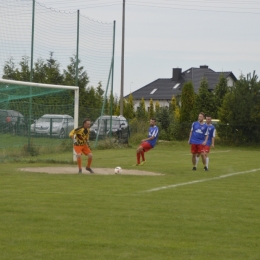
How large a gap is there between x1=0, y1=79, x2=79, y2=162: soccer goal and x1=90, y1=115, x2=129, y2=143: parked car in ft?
26.0

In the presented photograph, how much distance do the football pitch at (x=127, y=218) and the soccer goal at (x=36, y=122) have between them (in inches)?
232

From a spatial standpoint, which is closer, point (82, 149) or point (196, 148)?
point (82, 149)

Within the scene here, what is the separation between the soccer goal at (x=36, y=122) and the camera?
74.4 ft

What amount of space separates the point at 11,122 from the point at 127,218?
45.1 feet

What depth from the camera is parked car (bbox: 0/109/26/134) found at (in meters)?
22.7

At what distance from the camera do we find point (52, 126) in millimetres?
23719

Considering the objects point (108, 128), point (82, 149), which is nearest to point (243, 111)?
point (108, 128)

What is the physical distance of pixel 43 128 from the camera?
23.8 metres

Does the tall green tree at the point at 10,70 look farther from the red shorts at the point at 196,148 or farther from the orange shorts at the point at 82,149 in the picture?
the red shorts at the point at 196,148

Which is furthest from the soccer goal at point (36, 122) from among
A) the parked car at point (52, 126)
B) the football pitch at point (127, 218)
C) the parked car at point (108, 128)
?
the parked car at point (108, 128)

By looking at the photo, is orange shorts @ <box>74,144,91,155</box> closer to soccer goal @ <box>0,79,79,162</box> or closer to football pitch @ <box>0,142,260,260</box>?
football pitch @ <box>0,142,260,260</box>

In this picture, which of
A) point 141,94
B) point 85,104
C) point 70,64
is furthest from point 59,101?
point 141,94

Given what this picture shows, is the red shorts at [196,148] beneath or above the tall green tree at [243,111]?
beneath

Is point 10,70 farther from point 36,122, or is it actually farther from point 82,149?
point 82,149
